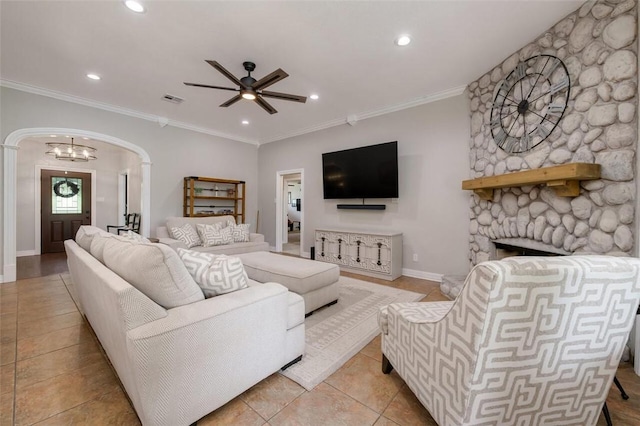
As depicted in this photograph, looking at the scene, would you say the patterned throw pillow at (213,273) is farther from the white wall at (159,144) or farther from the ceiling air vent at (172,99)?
the white wall at (159,144)

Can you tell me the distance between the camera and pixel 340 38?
98.2 inches

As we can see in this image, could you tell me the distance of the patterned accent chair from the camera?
0.90 m

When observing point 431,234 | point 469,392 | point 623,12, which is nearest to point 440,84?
point 623,12

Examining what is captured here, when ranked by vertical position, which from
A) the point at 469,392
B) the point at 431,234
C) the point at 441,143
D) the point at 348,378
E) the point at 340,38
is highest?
the point at 340,38

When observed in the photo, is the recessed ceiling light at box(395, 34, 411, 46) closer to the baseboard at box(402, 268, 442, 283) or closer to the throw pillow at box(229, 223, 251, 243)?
the baseboard at box(402, 268, 442, 283)

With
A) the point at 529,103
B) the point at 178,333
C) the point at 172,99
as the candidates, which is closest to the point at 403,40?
the point at 529,103

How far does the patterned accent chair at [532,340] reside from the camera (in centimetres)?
90

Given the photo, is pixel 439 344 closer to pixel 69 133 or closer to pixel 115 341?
pixel 115 341

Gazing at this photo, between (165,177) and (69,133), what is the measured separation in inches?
57.1

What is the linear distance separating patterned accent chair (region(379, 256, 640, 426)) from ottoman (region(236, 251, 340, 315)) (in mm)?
1432

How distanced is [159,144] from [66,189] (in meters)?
3.63

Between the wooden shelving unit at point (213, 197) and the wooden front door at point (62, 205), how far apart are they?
3.51m

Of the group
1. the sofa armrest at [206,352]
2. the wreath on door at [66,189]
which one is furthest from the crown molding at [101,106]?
the sofa armrest at [206,352]

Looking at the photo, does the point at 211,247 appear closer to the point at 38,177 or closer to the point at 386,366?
the point at 386,366
